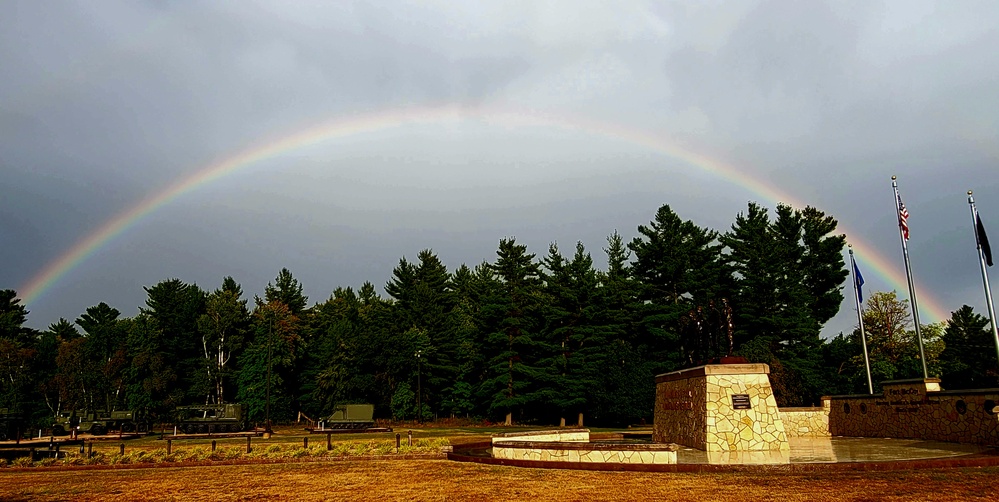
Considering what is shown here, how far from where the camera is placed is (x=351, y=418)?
1706 inches

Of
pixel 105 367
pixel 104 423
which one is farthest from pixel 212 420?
pixel 105 367

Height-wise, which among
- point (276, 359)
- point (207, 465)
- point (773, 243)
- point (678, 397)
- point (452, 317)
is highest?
point (773, 243)

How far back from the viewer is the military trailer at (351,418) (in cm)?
4269

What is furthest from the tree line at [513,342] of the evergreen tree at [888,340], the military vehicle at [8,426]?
the military vehicle at [8,426]

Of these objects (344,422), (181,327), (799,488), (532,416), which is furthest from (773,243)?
(181,327)

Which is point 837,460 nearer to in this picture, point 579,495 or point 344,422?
point 579,495

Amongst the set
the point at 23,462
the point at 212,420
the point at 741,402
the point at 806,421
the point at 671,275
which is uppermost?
the point at 671,275

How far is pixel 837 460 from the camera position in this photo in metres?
14.1

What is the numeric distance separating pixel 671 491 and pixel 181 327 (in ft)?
203

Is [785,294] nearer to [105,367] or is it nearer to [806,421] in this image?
[806,421]

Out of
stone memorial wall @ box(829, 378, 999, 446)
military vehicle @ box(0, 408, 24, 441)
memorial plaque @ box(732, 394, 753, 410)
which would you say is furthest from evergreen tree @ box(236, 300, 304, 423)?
memorial plaque @ box(732, 394, 753, 410)

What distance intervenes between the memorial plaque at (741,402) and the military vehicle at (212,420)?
34.3 metres

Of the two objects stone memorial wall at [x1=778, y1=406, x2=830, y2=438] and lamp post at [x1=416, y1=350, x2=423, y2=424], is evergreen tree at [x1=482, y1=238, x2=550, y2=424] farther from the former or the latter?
stone memorial wall at [x1=778, y1=406, x2=830, y2=438]

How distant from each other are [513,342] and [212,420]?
21102 millimetres
